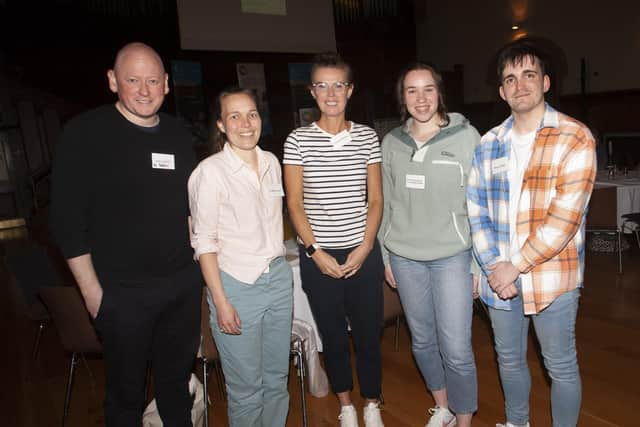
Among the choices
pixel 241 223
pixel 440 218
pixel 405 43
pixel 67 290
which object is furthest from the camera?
pixel 405 43

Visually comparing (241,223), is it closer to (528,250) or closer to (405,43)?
(528,250)

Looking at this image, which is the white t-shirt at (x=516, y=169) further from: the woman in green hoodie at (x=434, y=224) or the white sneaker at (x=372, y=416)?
the white sneaker at (x=372, y=416)

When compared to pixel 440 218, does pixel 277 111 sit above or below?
above

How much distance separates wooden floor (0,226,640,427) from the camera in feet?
7.88

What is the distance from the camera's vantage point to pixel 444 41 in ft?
34.2

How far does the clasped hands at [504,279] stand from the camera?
67.0 inches

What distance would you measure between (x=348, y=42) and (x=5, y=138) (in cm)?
704

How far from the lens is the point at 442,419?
217 centimetres

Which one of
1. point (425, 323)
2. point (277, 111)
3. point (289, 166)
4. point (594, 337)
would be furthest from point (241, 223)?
point (277, 111)

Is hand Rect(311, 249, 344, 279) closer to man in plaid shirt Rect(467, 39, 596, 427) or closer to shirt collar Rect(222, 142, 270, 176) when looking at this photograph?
shirt collar Rect(222, 142, 270, 176)

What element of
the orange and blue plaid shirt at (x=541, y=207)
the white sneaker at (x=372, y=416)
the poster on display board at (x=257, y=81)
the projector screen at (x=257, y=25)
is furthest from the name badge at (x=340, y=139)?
the poster on display board at (x=257, y=81)

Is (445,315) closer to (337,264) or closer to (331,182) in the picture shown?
(337,264)

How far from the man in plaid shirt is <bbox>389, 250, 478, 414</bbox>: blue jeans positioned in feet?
0.40

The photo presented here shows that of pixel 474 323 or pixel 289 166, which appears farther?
pixel 474 323
